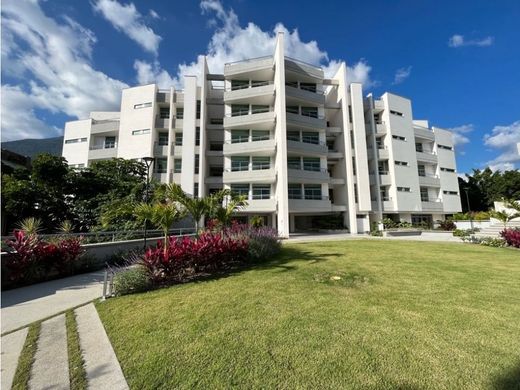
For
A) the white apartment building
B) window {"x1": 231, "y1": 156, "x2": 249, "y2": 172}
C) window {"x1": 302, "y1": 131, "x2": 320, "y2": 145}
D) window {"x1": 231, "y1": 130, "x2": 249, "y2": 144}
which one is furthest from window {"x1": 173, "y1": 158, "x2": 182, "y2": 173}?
window {"x1": 302, "y1": 131, "x2": 320, "y2": 145}

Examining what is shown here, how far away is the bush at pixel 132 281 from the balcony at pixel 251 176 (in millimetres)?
20621

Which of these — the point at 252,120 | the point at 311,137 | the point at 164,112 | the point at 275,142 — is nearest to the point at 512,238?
the point at 311,137

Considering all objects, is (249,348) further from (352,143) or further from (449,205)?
(449,205)

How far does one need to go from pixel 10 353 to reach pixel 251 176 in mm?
24172

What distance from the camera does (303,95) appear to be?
28594 millimetres

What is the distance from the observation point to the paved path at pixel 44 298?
5.14 meters

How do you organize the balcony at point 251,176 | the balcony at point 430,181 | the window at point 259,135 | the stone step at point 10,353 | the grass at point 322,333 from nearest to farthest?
1. the grass at point 322,333
2. the stone step at point 10,353
3. the balcony at point 251,176
4. the window at point 259,135
5. the balcony at point 430,181

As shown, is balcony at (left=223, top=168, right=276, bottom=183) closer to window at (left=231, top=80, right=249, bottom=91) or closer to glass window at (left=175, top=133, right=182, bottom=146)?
glass window at (left=175, top=133, right=182, bottom=146)

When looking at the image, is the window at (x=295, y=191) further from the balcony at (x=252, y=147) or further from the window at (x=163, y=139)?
the window at (x=163, y=139)

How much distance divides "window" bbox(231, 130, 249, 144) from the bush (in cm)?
2348

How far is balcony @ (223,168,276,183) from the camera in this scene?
1069 inches

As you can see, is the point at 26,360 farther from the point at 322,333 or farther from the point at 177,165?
the point at 177,165

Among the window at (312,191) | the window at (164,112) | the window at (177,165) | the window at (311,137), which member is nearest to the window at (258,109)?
the window at (311,137)

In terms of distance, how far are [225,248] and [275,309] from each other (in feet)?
14.5
